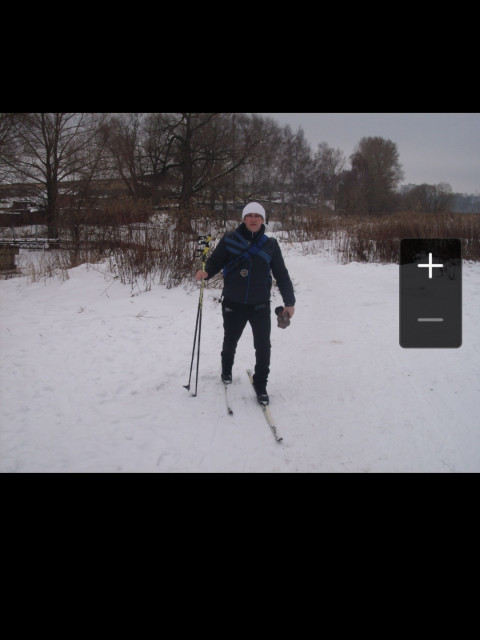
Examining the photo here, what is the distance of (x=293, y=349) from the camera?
19.5 ft

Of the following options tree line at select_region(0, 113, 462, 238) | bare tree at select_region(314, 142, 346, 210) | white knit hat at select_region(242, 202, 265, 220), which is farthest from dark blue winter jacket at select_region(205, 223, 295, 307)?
bare tree at select_region(314, 142, 346, 210)

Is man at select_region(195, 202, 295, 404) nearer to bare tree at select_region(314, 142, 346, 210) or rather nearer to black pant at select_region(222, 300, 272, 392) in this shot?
black pant at select_region(222, 300, 272, 392)

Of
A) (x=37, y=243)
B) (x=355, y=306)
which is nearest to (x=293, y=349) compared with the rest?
(x=355, y=306)

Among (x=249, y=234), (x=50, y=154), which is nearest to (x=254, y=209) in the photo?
(x=249, y=234)

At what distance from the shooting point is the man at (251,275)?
3934 mm

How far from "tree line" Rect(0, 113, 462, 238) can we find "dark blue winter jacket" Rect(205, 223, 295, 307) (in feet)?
18.9

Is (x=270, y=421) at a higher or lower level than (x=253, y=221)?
lower

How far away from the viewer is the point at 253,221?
3889 millimetres

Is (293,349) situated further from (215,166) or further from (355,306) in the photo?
(215,166)

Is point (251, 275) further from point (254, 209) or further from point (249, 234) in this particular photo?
point (254, 209)

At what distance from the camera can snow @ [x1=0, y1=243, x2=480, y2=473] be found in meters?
3.29

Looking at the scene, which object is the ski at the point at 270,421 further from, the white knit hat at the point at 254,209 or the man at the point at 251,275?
the white knit hat at the point at 254,209

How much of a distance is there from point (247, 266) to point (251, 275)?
0.10 meters

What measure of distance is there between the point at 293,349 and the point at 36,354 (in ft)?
11.5
